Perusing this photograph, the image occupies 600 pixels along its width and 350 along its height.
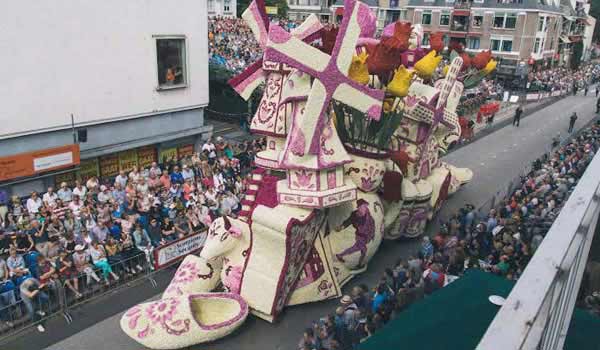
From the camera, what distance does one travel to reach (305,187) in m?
10.1

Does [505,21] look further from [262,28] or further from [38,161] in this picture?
[38,161]

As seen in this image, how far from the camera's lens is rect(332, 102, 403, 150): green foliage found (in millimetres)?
12117

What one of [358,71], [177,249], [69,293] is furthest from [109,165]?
[358,71]

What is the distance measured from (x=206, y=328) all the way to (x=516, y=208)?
9142 millimetres

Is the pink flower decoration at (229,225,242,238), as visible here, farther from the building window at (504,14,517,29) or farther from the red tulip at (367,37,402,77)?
the building window at (504,14,517,29)

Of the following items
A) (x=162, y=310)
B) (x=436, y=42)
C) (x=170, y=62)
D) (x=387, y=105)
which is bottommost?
(x=162, y=310)

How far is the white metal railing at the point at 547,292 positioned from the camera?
200 cm

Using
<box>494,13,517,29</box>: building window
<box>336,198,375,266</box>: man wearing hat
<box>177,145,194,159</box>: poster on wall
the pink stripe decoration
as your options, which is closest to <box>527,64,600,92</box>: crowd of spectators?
<box>494,13,517,29</box>: building window

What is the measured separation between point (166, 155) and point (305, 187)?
34.0 feet

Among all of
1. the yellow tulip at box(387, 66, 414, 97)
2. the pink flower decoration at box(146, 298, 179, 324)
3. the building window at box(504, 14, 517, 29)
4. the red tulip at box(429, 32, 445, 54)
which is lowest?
the pink flower decoration at box(146, 298, 179, 324)

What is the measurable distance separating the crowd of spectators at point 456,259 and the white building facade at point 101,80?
9826mm

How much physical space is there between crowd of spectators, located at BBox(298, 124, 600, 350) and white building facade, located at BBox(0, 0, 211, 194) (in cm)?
983

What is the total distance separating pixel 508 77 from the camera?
4559cm

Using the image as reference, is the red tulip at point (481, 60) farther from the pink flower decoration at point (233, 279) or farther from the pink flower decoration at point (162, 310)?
the pink flower decoration at point (162, 310)
